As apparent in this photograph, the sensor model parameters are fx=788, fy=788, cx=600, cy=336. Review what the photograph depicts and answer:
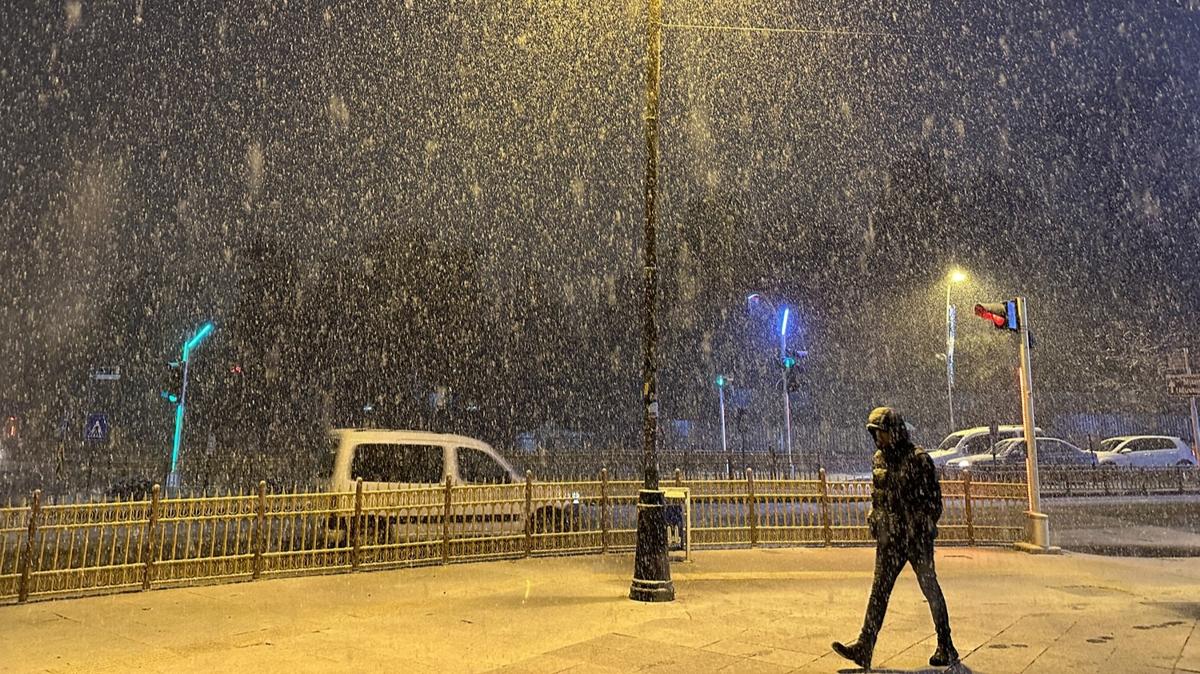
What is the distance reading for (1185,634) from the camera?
6953 mm

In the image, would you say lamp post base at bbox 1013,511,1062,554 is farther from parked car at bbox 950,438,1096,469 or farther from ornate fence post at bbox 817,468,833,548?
parked car at bbox 950,438,1096,469

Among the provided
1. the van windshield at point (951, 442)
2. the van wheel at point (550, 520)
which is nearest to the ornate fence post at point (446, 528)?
the van wheel at point (550, 520)

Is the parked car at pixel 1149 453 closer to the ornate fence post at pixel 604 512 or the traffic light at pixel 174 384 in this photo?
the ornate fence post at pixel 604 512

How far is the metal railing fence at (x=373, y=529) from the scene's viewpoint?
8773mm

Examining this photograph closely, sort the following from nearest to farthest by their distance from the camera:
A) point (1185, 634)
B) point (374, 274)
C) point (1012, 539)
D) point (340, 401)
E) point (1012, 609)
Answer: point (1185, 634)
point (1012, 609)
point (1012, 539)
point (374, 274)
point (340, 401)

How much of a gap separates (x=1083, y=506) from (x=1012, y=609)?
15130 millimetres

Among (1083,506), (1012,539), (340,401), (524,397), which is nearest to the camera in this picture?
(1012,539)

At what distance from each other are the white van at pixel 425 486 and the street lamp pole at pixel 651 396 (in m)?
3.25

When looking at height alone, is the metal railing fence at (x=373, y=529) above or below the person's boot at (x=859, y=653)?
above

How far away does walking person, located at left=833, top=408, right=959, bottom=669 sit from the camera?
231 inches

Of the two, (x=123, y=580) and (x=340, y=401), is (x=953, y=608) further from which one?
(x=340, y=401)

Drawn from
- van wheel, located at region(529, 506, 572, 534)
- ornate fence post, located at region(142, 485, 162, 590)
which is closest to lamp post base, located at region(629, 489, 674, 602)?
van wheel, located at region(529, 506, 572, 534)

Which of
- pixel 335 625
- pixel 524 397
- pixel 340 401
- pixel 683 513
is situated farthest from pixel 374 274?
pixel 335 625

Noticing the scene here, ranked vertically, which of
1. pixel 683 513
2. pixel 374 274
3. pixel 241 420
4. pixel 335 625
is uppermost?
pixel 374 274
